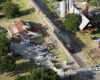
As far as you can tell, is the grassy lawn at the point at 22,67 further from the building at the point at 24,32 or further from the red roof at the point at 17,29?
the red roof at the point at 17,29

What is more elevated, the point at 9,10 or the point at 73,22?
the point at 73,22

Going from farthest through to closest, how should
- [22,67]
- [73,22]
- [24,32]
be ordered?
[24,32]
[73,22]
[22,67]

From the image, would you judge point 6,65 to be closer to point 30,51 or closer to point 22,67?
point 22,67

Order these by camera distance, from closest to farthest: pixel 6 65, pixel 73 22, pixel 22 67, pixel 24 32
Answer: pixel 6 65
pixel 22 67
pixel 73 22
pixel 24 32

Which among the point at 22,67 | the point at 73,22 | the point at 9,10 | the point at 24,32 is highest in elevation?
the point at 73,22

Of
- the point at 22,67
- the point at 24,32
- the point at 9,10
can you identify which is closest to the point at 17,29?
the point at 24,32

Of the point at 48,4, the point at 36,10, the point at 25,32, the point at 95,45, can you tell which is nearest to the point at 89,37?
the point at 95,45

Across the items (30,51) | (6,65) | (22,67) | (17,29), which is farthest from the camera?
(17,29)

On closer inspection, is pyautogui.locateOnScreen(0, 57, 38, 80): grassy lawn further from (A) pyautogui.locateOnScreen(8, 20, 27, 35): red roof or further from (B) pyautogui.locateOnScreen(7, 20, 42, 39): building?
(A) pyautogui.locateOnScreen(8, 20, 27, 35): red roof

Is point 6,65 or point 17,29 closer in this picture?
point 6,65

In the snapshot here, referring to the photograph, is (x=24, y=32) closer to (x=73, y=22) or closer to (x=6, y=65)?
(x=73, y=22)

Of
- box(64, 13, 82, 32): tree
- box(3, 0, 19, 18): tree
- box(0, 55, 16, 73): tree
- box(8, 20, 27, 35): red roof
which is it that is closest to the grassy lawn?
box(0, 55, 16, 73): tree

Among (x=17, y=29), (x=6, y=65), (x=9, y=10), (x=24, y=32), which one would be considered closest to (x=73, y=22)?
(x=24, y=32)
